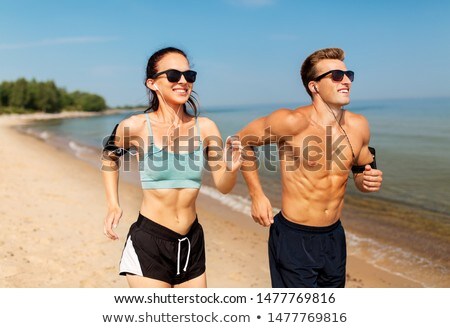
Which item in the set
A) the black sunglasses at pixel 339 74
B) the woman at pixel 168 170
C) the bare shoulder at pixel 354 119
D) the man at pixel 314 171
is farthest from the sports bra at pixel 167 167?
the bare shoulder at pixel 354 119

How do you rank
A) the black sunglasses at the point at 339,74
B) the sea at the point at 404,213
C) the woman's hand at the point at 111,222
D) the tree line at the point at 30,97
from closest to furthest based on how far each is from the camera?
the woman's hand at the point at 111,222, the black sunglasses at the point at 339,74, the sea at the point at 404,213, the tree line at the point at 30,97

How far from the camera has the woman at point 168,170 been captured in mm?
3266

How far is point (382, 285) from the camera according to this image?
23.4 ft

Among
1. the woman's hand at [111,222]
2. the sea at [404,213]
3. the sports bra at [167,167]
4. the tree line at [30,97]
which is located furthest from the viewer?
the tree line at [30,97]

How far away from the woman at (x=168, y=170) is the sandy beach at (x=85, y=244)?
126 inches

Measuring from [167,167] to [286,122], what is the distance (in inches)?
41.2

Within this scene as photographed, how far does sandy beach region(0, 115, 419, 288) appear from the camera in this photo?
6469 millimetres

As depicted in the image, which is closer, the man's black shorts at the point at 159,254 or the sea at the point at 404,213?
the man's black shorts at the point at 159,254

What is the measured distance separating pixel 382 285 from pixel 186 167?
16.8ft

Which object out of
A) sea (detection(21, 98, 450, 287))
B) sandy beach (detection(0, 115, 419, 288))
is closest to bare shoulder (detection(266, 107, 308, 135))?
sea (detection(21, 98, 450, 287))

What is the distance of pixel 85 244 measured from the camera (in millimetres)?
7828

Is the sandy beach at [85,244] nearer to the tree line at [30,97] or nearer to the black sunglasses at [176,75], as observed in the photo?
the black sunglasses at [176,75]

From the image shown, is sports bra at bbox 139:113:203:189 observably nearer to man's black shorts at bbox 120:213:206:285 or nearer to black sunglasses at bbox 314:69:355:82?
man's black shorts at bbox 120:213:206:285
